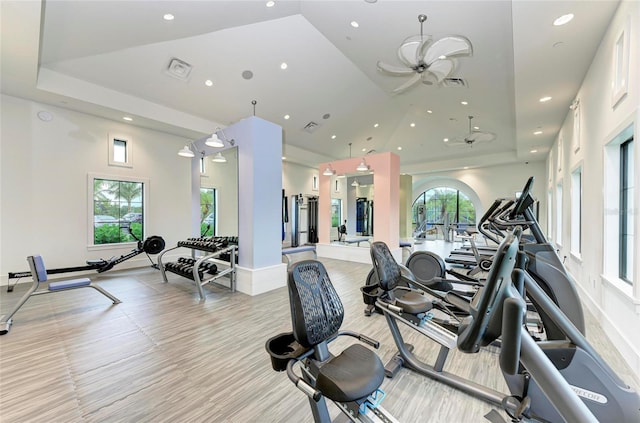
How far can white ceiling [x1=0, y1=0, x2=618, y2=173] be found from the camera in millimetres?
3488

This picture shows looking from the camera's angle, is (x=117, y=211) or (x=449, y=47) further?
(x=117, y=211)

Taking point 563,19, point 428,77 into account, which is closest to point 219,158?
point 428,77

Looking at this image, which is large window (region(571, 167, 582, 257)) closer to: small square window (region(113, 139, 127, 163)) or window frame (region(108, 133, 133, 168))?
window frame (region(108, 133, 133, 168))

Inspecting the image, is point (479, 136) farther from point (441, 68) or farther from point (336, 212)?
point (336, 212)

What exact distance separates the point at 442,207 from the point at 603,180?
12.2 meters

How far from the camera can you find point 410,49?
4.12 meters

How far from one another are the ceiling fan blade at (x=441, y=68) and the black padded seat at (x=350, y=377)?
4859 millimetres

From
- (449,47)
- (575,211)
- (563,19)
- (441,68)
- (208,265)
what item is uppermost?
(441,68)

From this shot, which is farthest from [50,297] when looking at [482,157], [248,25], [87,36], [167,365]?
[482,157]

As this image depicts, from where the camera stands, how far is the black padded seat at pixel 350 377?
121 cm

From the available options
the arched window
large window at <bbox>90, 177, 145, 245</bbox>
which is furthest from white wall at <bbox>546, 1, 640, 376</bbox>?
the arched window

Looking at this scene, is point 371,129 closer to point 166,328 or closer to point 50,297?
point 166,328

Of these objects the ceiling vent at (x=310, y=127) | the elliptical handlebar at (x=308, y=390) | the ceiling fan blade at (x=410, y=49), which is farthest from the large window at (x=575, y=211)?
the ceiling vent at (x=310, y=127)

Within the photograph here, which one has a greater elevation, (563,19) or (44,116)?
(563,19)
